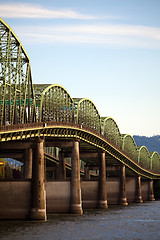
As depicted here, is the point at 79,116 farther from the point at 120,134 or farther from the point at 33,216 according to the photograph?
the point at 33,216

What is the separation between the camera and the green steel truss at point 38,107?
79.7m

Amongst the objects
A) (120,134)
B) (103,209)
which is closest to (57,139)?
(103,209)

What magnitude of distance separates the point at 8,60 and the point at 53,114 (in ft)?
136

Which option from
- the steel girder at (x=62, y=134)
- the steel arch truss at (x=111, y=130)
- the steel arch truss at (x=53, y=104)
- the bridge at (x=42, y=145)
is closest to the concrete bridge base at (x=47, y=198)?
the bridge at (x=42, y=145)

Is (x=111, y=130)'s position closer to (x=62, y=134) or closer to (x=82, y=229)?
(x=62, y=134)

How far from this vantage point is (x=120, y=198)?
13512 cm

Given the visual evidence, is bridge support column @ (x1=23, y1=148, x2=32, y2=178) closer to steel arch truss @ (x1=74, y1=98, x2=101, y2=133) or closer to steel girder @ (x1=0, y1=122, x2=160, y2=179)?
steel girder @ (x1=0, y1=122, x2=160, y2=179)

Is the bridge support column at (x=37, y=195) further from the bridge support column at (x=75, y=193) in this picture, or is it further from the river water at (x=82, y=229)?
the bridge support column at (x=75, y=193)

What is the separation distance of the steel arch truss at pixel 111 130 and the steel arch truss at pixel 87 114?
35.6ft

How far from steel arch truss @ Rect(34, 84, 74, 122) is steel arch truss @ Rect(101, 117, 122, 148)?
41.2 m

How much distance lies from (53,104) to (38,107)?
10101 millimetres

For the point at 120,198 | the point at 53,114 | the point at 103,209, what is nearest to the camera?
the point at 103,209

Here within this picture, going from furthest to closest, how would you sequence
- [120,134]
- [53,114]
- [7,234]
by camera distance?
1. [120,134]
2. [53,114]
3. [7,234]

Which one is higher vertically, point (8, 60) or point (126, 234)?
point (8, 60)
